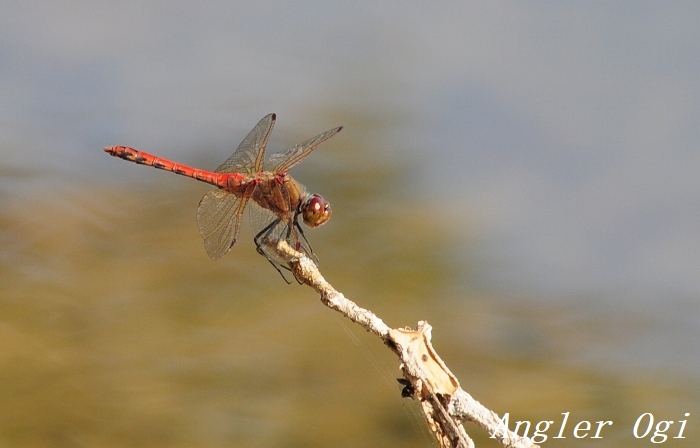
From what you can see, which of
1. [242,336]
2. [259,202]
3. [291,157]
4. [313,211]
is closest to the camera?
[313,211]

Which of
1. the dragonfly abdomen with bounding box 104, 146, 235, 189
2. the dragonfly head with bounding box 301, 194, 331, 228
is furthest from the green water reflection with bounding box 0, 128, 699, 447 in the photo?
the dragonfly abdomen with bounding box 104, 146, 235, 189

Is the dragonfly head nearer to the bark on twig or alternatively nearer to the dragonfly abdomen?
the dragonfly abdomen

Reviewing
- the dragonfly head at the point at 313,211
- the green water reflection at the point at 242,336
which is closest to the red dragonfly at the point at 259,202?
the dragonfly head at the point at 313,211

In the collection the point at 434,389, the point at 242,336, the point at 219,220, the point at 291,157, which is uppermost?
the point at 242,336

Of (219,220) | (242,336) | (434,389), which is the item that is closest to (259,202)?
(219,220)

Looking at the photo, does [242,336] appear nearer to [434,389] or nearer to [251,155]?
[251,155]

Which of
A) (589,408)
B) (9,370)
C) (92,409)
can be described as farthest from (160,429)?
(589,408)
